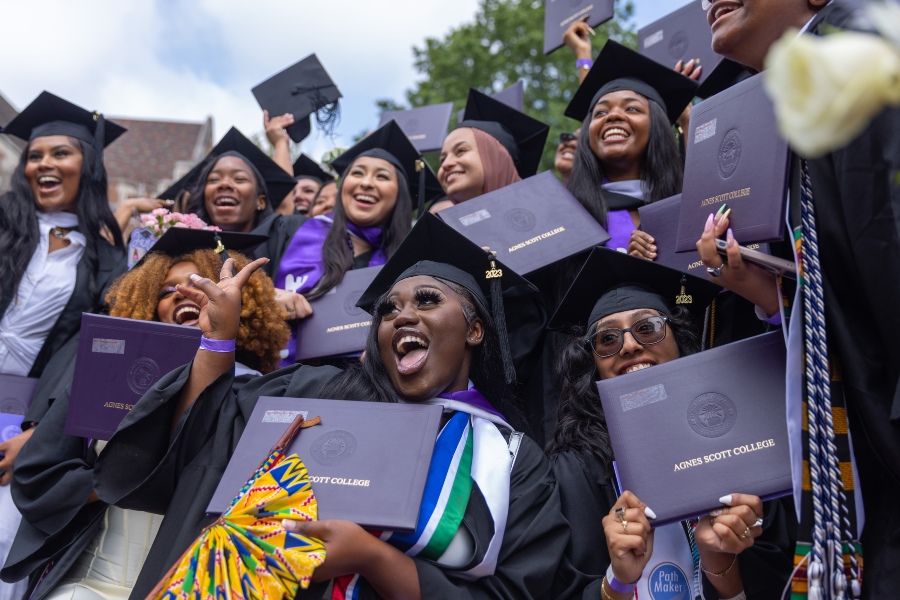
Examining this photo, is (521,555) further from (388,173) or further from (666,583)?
(388,173)

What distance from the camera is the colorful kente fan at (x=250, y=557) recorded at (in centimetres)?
255

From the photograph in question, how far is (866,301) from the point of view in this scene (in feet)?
7.32

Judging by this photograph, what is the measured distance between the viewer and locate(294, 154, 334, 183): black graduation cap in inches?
333

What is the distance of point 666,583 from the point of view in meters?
3.17

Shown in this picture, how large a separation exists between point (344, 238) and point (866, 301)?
12.2ft

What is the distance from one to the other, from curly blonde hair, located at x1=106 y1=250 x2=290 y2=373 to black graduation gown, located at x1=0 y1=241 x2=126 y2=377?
0.77 metres

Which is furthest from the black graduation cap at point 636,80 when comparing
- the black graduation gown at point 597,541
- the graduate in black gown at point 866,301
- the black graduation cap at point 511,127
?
the graduate in black gown at point 866,301

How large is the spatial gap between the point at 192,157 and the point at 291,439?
35185 millimetres

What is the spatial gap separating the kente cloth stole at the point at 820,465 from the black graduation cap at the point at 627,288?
157 cm

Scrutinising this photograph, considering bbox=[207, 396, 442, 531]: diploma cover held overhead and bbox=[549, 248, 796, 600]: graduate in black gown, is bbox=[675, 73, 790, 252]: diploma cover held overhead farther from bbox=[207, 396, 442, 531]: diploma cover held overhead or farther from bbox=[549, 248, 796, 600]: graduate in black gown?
bbox=[207, 396, 442, 531]: diploma cover held overhead

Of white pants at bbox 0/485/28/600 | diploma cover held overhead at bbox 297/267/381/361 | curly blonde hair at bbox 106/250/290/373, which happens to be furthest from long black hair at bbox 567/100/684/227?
white pants at bbox 0/485/28/600

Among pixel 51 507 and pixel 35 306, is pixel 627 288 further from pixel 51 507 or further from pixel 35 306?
pixel 35 306

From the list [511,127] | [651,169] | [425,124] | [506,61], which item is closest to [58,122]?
[511,127]

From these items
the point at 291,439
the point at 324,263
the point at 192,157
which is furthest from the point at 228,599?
the point at 192,157
